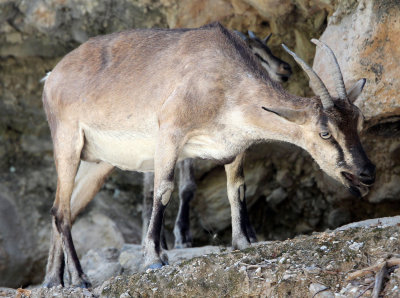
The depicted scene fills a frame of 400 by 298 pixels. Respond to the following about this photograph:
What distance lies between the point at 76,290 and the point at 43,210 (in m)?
4.80

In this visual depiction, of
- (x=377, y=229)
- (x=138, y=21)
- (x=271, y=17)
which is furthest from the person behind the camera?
(x=138, y=21)

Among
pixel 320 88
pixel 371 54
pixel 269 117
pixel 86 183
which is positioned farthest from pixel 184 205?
pixel 320 88

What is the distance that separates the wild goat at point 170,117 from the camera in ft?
20.1

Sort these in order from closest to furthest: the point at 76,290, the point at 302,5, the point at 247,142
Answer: the point at 76,290, the point at 247,142, the point at 302,5

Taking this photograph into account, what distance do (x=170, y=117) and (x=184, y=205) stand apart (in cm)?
260

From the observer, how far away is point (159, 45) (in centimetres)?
735

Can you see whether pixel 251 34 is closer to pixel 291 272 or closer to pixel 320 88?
pixel 320 88

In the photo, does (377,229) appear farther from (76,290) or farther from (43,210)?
(43,210)

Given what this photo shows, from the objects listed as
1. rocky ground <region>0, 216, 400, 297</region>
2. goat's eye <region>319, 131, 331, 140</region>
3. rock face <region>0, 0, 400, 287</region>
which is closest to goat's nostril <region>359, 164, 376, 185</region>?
goat's eye <region>319, 131, 331, 140</region>

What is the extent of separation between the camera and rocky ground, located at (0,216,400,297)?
187 inches

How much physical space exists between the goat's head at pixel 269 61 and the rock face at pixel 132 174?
47 cm

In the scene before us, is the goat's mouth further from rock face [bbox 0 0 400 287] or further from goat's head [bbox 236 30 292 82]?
goat's head [bbox 236 30 292 82]

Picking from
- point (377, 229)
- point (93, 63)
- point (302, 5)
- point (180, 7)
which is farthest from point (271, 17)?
point (377, 229)

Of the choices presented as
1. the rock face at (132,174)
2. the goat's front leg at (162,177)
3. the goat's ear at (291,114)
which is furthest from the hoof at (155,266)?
the rock face at (132,174)
